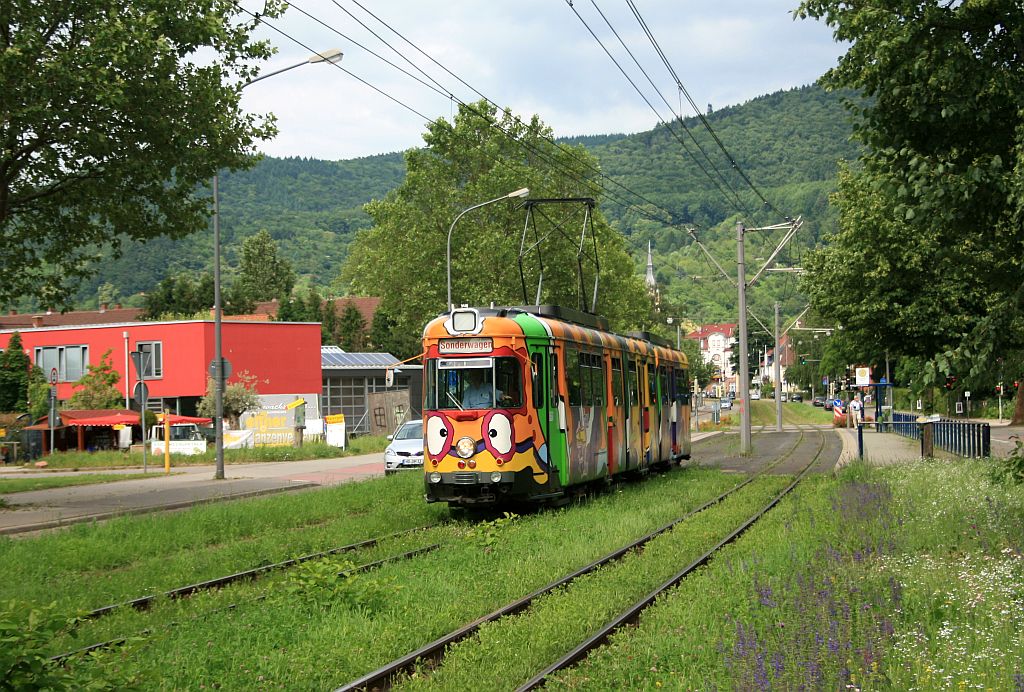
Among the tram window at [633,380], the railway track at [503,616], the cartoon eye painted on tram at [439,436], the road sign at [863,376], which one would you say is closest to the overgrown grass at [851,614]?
the railway track at [503,616]

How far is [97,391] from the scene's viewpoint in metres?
52.8

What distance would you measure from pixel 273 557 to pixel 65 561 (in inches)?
99.9

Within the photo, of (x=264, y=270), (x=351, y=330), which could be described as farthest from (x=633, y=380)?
(x=264, y=270)

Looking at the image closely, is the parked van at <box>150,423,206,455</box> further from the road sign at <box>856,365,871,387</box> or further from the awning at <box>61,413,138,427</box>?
the road sign at <box>856,365,871,387</box>

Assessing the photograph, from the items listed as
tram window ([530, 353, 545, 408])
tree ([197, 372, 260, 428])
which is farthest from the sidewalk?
tree ([197, 372, 260, 428])

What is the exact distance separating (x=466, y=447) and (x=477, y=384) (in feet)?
3.29

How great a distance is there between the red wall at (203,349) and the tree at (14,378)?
8.06ft

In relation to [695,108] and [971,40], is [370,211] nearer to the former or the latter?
[695,108]

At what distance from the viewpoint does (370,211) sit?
223ft

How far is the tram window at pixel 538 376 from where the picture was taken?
17.3 meters

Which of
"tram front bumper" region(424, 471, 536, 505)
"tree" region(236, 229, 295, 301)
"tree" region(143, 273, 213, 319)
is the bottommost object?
"tram front bumper" region(424, 471, 536, 505)

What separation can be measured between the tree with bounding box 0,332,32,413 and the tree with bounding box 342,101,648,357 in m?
20.1

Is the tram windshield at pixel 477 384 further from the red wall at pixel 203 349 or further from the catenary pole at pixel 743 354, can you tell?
the red wall at pixel 203 349

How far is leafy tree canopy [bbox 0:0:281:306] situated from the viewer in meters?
18.7
